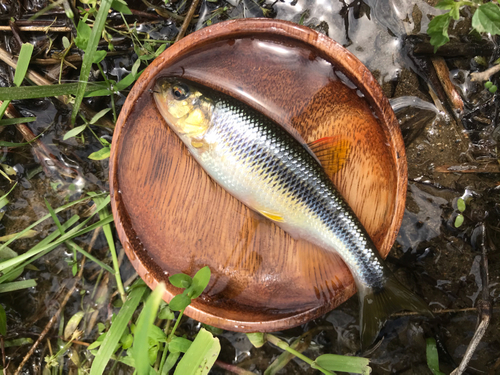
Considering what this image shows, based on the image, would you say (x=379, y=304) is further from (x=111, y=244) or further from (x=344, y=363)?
(x=111, y=244)

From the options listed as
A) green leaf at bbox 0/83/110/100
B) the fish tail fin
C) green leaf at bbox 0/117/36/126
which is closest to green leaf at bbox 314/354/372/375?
the fish tail fin

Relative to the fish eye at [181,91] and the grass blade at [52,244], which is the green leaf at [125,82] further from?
the grass blade at [52,244]

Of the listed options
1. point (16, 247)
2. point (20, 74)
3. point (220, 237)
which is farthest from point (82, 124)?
point (220, 237)

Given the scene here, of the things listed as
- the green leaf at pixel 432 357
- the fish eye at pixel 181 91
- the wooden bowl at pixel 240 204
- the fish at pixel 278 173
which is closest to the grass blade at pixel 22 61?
the wooden bowl at pixel 240 204

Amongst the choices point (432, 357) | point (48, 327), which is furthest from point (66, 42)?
point (432, 357)

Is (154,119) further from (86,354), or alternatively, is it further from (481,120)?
(481,120)
